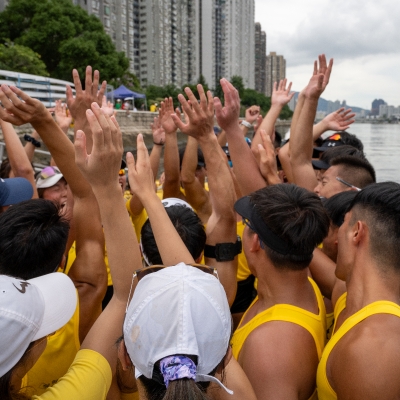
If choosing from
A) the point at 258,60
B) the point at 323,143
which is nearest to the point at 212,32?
the point at 258,60

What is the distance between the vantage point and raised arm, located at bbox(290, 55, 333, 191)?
339cm

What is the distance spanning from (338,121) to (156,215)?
10.9ft

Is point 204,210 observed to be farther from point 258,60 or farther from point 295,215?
point 258,60

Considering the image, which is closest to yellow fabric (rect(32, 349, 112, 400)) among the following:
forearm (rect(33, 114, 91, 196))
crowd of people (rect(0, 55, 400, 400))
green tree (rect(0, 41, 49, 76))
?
crowd of people (rect(0, 55, 400, 400))

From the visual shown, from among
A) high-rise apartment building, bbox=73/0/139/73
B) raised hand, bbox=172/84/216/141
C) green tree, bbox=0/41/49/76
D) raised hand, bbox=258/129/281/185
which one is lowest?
raised hand, bbox=258/129/281/185

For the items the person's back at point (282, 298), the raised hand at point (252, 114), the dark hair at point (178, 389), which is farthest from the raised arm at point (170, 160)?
the dark hair at point (178, 389)

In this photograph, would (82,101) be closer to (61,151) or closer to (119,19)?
(61,151)

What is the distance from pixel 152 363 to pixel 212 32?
107m

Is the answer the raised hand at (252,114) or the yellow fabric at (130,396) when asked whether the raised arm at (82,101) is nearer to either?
the yellow fabric at (130,396)

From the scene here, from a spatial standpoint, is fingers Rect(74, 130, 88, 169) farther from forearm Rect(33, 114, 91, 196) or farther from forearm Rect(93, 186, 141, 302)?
forearm Rect(33, 114, 91, 196)

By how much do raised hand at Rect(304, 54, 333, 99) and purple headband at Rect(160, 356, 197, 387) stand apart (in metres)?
2.68

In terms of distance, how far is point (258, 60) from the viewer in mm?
150125

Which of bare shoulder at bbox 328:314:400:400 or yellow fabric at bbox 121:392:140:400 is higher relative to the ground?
bare shoulder at bbox 328:314:400:400

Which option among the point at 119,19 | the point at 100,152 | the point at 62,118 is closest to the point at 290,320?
the point at 100,152
